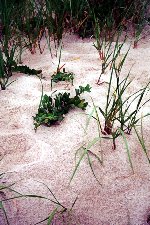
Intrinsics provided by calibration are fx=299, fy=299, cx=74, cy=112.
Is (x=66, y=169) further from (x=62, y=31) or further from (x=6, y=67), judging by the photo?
(x=62, y=31)

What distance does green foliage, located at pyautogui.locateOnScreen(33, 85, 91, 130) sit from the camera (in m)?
1.96

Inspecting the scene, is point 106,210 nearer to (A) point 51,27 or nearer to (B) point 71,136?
(B) point 71,136

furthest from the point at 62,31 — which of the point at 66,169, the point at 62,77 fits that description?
the point at 66,169

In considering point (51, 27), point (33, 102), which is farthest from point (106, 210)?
point (51, 27)

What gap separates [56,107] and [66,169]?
20.2 inches

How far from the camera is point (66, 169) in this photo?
171 cm

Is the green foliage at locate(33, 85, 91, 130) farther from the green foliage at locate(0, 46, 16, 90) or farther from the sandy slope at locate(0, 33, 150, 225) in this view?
the green foliage at locate(0, 46, 16, 90)

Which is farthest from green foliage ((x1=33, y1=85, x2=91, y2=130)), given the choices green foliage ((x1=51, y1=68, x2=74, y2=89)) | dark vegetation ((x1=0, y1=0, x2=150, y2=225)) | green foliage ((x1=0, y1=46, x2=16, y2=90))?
green foliage ((x1=0, y1=46, x2=16, y2=90))

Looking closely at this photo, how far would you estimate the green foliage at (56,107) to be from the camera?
6.43ft

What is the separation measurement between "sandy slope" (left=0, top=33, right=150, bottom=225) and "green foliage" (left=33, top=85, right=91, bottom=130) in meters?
0.05

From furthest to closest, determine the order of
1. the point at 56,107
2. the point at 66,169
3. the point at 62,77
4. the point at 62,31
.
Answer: the point at 62,31
the point at 62,77
the point at 56,107
the point at 66,169

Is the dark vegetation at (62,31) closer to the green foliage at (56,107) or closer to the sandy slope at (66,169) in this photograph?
the green foliage at (56,107)

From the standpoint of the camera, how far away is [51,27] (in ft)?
9.61

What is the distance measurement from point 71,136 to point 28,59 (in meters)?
1.20
